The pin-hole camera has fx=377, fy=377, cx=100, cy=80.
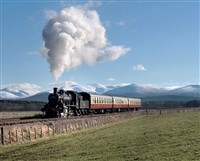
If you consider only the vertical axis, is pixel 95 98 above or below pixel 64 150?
above

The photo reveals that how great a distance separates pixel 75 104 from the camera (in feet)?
176

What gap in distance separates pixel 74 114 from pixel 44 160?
34.5 meters

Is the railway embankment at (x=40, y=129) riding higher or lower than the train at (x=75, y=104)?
lower

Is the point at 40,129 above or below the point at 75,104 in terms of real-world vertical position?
below

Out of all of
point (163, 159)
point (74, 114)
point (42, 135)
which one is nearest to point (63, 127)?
point (42, 135)

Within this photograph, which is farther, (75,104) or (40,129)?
(75,104)

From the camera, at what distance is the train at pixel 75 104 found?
48719 mm

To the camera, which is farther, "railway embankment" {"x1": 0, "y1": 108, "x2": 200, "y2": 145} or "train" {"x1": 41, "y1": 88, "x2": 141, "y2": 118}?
"train" {"x1": 41, "y1": 88, "x2": 141, "y2": 118}

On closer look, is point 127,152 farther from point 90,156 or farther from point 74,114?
point 74,114

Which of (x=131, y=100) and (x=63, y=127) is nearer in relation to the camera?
(x=63, y=127)

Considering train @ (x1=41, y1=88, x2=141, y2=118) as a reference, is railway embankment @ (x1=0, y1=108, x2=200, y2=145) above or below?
below

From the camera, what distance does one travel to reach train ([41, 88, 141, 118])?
48.7 m

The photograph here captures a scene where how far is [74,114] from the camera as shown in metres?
54.1

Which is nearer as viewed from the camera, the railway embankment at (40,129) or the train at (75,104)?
the railway embankment at (40,129)
